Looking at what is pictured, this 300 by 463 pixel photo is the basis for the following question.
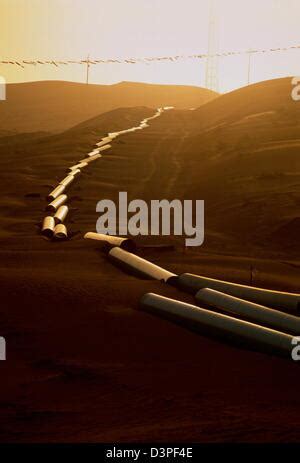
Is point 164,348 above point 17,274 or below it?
below

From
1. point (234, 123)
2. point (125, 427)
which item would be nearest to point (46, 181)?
point (234, 123)

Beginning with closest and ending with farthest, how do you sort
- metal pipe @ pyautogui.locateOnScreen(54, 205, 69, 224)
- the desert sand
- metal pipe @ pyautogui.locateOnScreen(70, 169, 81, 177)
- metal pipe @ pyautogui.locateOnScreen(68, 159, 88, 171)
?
the desert sand < metal pipe @ pyautogui.locateOnScreen(54, 205, 69, 224) < metal pipe @ pyautogui.locateOnScreen(70, 169, 81, 177) < metal pipe @ pyautogui.locateOnScreen(68, 159, 88, 171)

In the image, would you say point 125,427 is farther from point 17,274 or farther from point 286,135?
point 286,135

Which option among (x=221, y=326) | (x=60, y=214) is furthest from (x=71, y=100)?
(x=221, y=326)

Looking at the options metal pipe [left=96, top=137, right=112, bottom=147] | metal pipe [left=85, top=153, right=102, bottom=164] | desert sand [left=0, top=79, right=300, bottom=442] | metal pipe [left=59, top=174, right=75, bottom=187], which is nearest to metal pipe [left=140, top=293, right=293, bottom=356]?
desert sand [left=0, top=79, right=300, bottom=442]

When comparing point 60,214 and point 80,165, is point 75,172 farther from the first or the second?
point 60,214

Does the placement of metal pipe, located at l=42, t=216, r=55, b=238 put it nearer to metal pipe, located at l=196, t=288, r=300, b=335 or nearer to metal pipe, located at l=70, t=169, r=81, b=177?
metal pipe, located at l=196, t=288, r=300, b=335
